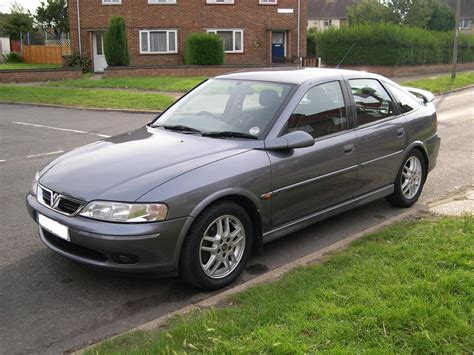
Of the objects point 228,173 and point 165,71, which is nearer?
point 228,173

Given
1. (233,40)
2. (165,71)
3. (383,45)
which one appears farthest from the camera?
(233,40)

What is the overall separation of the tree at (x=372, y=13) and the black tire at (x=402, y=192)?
51496 millimetres

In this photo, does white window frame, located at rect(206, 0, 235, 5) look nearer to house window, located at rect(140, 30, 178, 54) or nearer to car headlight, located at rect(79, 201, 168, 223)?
house window, located at rect(140, 30, 178, 54)

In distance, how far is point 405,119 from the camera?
6066 mm

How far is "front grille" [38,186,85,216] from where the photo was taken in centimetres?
401

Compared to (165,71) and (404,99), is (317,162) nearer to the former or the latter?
(404,99)

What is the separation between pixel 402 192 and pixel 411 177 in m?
0.24

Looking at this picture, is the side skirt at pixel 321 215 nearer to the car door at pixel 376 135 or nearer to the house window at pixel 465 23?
the car door at pixel 376 135

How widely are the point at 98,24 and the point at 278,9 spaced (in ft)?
34.3

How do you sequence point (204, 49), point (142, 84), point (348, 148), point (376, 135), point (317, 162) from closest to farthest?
point (317, 162)
point (348, 148)
point (376, 135)
point (142, 84)
point (204, 49)

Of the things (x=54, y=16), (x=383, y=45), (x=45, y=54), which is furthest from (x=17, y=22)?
(x=383, y=45)

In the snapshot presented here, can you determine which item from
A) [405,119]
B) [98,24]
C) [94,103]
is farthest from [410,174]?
[98,24]

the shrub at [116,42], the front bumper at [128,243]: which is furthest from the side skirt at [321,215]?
the shrub at [116,42]

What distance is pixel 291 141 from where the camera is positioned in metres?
4.57
